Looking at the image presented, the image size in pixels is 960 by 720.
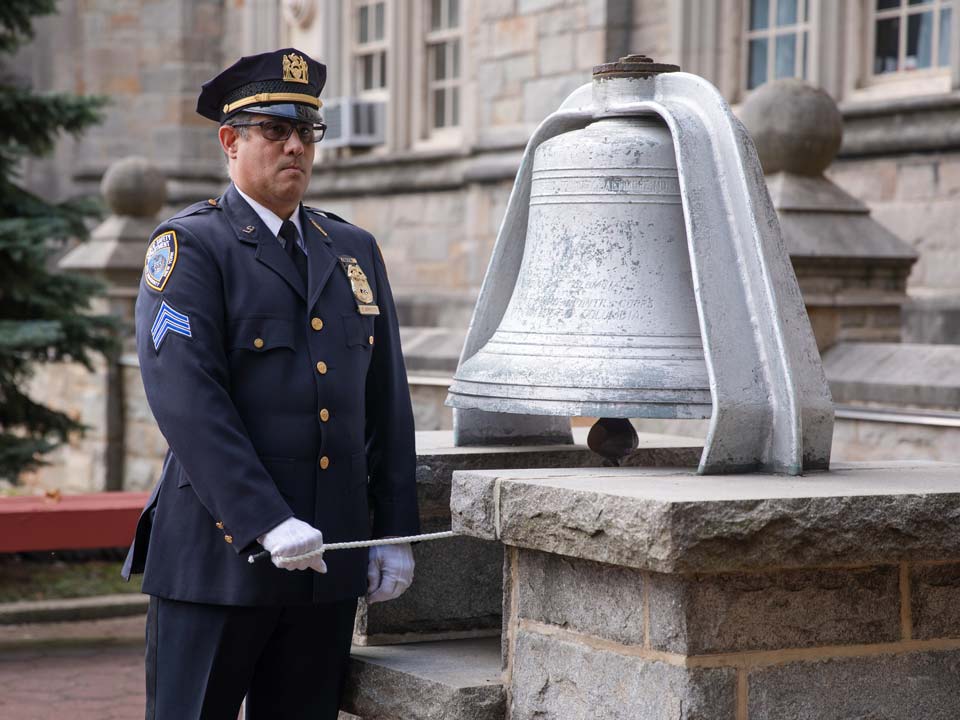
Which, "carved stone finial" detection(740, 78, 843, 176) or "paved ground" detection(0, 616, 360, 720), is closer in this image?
"paved ground" detection(0, 616, 360, 720)

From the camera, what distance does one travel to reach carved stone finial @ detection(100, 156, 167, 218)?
514 inches

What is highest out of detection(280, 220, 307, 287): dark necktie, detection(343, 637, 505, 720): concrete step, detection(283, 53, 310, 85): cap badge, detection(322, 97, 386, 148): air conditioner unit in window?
detection(322, 97, 386, 148): air conditioner unit in window

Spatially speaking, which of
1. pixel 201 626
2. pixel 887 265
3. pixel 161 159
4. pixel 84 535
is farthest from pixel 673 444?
pixel 161 159

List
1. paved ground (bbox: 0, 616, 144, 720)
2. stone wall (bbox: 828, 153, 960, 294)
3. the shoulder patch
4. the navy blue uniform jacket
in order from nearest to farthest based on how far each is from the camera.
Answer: the navy blue uniform jacket → the shoulder patch → paved ground (bbox: 0, 616, 144, 720) → stone wall (bbox: 828, 153, 960, 294)

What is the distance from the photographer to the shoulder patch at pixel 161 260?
11.1ft

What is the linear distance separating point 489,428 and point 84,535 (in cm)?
378

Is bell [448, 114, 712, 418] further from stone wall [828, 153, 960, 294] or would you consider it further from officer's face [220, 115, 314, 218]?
stone wall [828, 153, 960, 294]

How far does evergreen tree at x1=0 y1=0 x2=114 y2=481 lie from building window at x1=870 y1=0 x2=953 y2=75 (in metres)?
4.87

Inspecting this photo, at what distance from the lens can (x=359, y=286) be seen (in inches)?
144

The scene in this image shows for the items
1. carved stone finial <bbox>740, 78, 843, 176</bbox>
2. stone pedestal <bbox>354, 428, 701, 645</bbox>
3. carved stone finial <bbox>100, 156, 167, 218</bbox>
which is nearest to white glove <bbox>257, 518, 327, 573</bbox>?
Result: stone pedestal <bbox>354, 428, 701, 645</bbox>

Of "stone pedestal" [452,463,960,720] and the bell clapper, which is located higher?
the bell clapper

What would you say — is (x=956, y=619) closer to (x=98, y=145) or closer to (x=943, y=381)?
(x=943, y=381)

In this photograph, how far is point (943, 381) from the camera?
6.48 m

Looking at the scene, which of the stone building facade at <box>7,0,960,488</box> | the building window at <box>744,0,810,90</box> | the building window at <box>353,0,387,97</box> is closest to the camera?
the stone building facade at <box>7,0,960,488</box>
